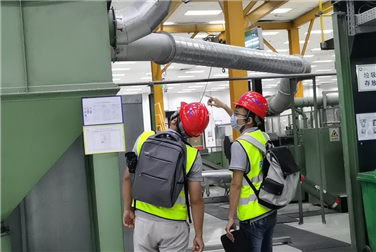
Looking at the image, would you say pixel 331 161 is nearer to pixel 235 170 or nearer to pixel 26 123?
pixel 235 170

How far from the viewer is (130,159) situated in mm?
2930

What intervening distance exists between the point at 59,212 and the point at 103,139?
2.32ft

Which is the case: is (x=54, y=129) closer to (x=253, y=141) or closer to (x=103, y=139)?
(x=103, y=139)

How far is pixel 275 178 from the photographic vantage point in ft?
10.5

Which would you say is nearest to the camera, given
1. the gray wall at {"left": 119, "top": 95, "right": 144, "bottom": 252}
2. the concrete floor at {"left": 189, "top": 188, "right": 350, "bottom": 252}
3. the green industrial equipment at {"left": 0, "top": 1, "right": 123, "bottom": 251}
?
the green industrial equipment at {"left": 0, "top": 1, "right": 123, "bottom": 251}

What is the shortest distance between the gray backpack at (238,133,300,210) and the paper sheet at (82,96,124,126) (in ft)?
3.41

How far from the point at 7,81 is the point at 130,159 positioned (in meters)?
0.92

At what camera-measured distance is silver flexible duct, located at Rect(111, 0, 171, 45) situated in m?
3.73

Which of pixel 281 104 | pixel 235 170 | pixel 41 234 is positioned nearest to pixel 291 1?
pixel 281 104

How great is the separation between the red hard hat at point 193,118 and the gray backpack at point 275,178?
41 centimetres

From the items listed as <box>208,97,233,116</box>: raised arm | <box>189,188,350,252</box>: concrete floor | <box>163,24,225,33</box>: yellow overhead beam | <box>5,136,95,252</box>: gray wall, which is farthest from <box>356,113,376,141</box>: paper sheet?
<box>163,24,225,33</box>: yellow overhead beam

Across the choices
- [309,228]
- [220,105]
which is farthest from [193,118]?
[309,228]

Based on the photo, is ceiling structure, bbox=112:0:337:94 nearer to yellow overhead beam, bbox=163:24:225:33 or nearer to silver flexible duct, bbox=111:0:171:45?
yellow overhead beam, bbox=163:24:225:33

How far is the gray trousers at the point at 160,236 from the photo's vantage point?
110 inches
